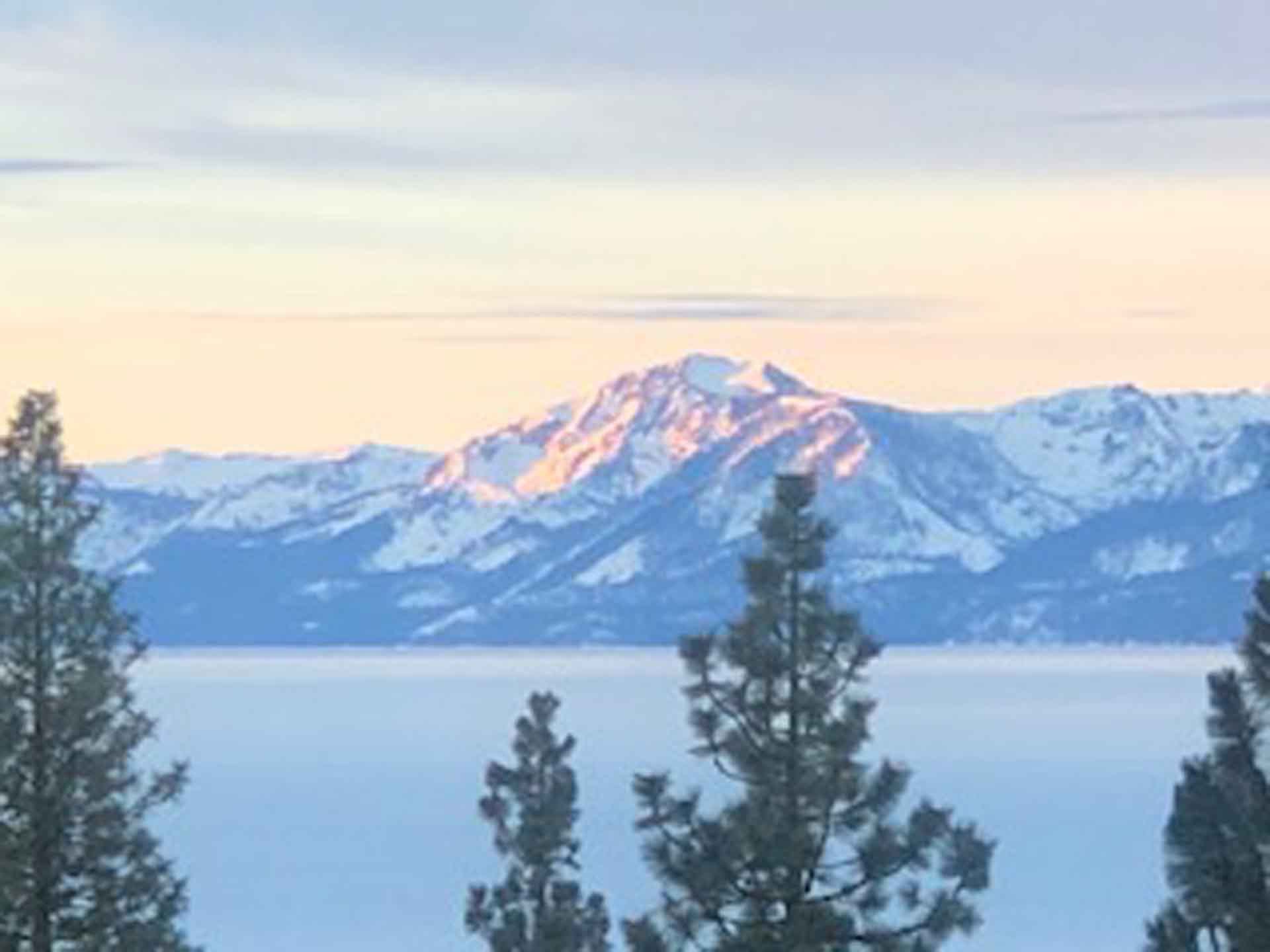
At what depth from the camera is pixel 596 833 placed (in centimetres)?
18738

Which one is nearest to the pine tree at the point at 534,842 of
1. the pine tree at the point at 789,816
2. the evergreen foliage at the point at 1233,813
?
the pine tree at the point at 789,816

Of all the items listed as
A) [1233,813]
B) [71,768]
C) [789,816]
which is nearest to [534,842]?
[71,768]

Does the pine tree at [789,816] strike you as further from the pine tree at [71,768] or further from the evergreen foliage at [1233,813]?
the pine tree at [71,768]

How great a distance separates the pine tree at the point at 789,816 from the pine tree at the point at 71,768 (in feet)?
14.4

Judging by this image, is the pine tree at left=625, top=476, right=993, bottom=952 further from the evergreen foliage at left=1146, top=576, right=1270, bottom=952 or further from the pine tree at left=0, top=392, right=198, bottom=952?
the pine tree at left=0, top=392, right=198, bottom=952

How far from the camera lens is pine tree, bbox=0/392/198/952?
26.8 meters

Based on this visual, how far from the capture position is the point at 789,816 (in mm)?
25625

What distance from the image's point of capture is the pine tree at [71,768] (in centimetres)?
2677

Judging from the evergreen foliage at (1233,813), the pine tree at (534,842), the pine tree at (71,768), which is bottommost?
the evergreen foliage at (1233,813)

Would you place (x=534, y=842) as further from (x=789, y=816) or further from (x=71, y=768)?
(x=789, y=816)

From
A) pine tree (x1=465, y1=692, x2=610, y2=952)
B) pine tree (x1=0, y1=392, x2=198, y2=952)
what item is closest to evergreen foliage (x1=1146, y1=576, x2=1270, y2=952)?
pine tree (x1=0, y1=392, x2=198, y2=952)

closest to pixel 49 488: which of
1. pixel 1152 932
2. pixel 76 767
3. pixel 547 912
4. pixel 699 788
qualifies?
pixel 76 767

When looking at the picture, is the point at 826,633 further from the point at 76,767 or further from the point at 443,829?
the point at 443,829

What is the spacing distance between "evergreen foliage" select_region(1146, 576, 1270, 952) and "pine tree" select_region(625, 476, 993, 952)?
6.18ft
